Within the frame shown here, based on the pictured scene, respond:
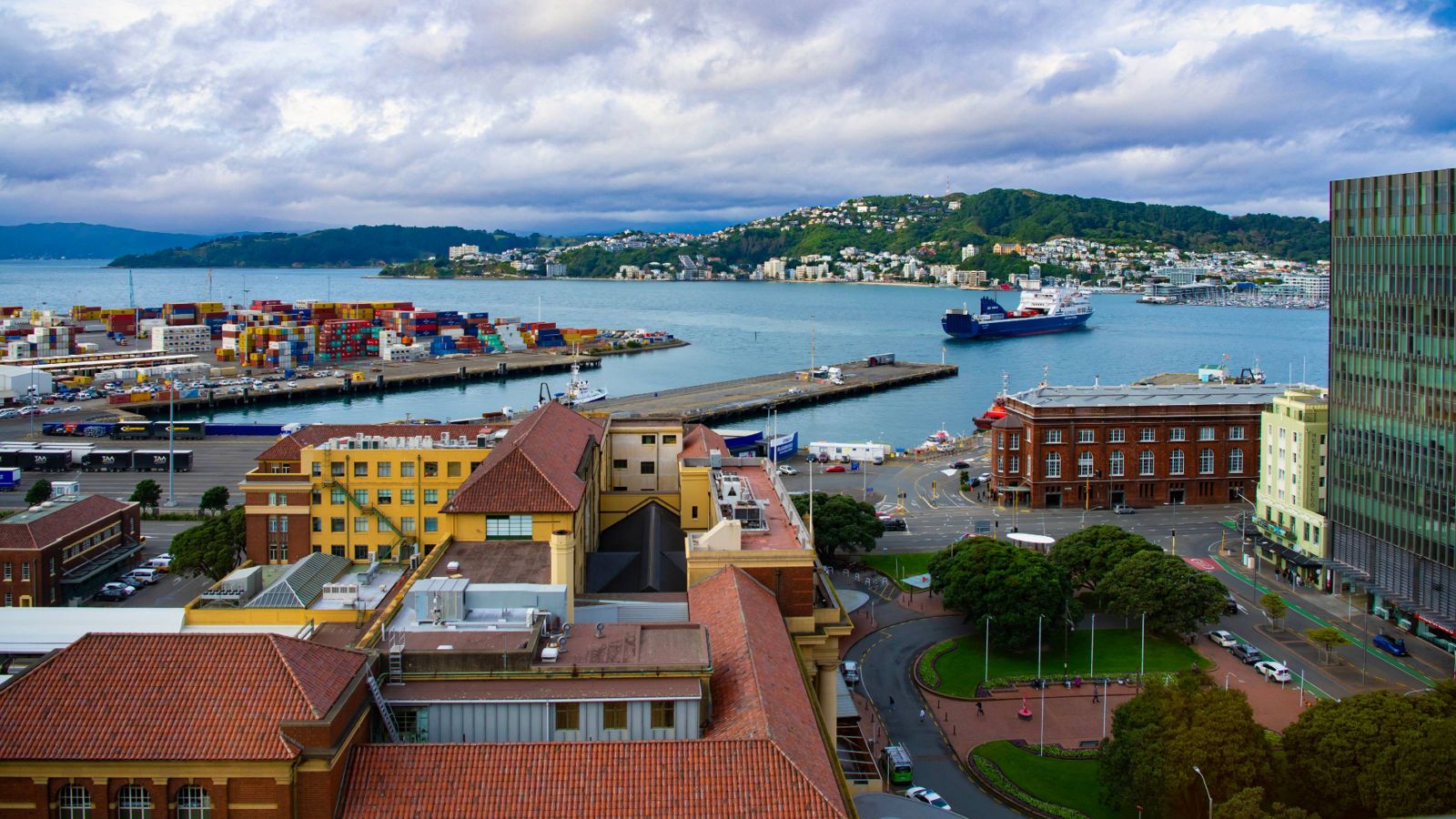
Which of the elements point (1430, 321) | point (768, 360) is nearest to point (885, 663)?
point (1430, 321)

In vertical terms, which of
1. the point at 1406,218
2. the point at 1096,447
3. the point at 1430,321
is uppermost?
the point at 1406,218

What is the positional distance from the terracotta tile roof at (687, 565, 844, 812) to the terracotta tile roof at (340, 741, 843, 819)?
389mm

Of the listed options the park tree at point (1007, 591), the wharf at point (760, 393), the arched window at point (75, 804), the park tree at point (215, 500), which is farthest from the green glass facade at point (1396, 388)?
the wharf at point (760, 393)

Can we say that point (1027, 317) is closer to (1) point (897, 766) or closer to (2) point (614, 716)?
(1) point (897, 766)

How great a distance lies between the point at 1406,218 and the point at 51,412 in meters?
87.3

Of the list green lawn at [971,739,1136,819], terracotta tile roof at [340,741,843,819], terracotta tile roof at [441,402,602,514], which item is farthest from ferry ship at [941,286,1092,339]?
terracotta tile roof at [340,741,843,819]

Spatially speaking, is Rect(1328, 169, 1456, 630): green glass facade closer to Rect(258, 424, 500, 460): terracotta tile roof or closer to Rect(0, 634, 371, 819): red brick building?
Rect(258, 424, 500, 460): terracotta tile roof

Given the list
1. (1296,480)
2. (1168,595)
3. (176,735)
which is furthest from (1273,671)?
(176,735)

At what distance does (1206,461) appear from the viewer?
52.1 meters

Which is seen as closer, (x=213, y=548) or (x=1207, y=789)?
(x=1207, y=789)

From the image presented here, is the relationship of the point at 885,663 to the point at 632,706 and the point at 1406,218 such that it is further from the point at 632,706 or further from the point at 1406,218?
the point at 1406,218

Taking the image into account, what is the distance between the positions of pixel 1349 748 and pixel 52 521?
116 feet

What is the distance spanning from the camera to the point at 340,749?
12836mm

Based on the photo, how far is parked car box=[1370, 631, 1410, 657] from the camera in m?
31.5
